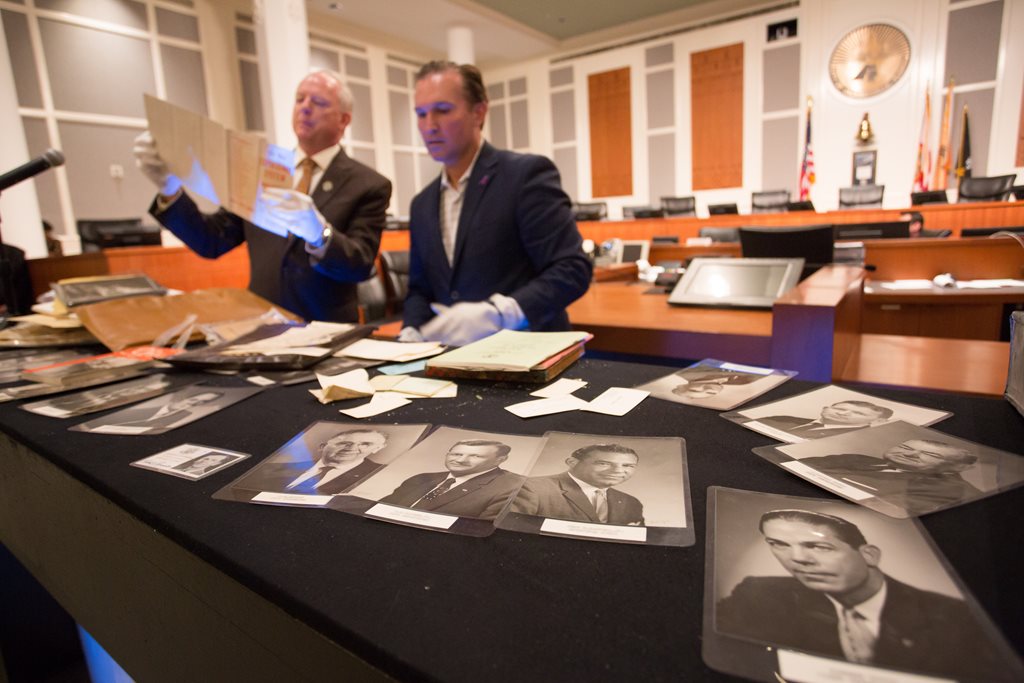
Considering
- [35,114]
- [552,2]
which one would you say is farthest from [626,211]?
[35,114]

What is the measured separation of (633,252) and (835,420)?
136 inches

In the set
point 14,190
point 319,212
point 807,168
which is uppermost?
point 807,168

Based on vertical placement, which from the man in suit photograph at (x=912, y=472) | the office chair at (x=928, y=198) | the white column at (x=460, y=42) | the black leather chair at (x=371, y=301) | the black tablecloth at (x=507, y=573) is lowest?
the black leather chair at (x=371, y=301)

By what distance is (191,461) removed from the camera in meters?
0.67

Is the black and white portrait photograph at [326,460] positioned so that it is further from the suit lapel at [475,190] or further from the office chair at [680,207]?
the office chair at [680,207]

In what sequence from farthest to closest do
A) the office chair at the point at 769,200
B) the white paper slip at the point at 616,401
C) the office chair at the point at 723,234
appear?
1. the office chair at the point at 769,200
2. the office chair at the point at 723,234
3. the white paper slip at the point at 616,401

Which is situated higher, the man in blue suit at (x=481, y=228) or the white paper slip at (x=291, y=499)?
the man in blue suit at (x=481, y=228)

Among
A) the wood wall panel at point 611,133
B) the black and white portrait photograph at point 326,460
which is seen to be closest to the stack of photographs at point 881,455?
the black and white portrait photograph at point 326,460

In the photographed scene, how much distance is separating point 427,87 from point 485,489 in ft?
4.45

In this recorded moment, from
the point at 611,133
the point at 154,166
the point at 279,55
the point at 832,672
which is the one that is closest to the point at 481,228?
the point at 154,166

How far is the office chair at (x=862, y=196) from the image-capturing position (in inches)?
320

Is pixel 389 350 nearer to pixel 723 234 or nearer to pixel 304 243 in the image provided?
pixel 304 243

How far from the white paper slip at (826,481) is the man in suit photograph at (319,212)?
136 centimetres

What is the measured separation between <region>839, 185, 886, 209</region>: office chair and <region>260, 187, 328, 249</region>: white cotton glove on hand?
8836 mm
